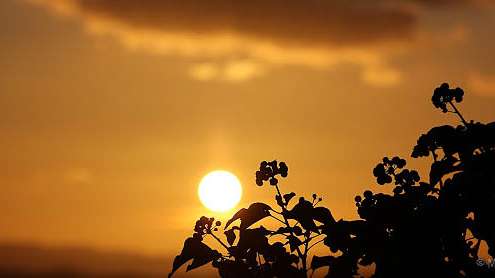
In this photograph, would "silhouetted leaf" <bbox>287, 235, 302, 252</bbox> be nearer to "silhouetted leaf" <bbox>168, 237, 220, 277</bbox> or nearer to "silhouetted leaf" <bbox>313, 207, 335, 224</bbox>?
"silhouetted leaf" <bbox>313, 207, 335, 224</bbox>

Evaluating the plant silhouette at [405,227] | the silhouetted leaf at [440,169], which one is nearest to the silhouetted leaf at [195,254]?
the plant silhouette at [405,227]

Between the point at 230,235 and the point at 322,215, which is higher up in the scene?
the point at 230,235

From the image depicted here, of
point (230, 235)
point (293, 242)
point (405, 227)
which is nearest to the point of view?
point (405, 227)

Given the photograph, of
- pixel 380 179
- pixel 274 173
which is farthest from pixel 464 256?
pixel 274 173

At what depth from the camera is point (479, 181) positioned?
5.27 meters

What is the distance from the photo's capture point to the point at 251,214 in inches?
283

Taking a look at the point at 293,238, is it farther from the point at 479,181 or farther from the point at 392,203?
the point at 479,181

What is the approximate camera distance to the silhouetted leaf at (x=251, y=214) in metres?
7.13

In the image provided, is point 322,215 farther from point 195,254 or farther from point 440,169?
point 440,169

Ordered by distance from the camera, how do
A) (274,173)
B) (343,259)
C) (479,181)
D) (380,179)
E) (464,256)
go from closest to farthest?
(479,181) → (464,256) → (343,259) → (380,179) → (274,173)

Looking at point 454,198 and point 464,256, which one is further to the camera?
point 464,256

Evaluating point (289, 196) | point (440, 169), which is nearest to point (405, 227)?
point (440, 169)

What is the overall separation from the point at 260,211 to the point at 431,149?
1.72m

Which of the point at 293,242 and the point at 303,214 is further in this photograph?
the point at 293,242
